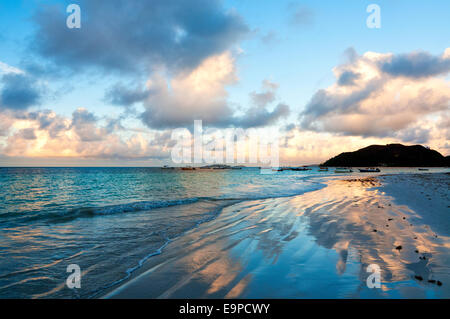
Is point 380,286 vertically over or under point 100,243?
over

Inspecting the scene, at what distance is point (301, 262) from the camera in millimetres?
6344

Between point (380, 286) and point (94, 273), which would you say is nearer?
point (380, 286)

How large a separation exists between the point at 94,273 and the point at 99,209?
12270 millimetres

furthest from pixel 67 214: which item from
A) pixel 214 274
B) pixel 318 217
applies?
pixel 318 217

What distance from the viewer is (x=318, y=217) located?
12.8 meters

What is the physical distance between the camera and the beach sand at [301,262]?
188 inches

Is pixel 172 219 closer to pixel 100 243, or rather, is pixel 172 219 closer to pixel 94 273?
pixel 100 243

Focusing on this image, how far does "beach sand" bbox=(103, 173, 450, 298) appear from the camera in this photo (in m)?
4.78
